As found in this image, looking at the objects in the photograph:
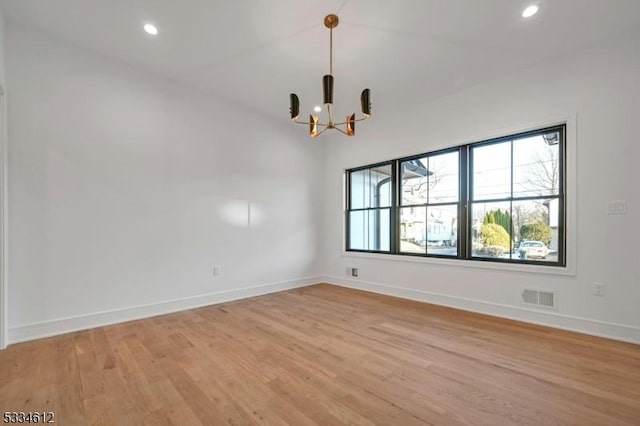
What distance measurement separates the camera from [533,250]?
11.4ft

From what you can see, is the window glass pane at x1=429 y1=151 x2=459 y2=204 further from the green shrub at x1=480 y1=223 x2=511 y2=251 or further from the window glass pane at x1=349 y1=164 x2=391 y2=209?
the window glass pane at x1=349 y1=164 x2=391 y2=209

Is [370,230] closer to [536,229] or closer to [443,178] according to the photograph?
[443,178]

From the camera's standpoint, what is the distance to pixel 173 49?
321 centimetres

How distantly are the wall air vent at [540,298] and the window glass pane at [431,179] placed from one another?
144cm

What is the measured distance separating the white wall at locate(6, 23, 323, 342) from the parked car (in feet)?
11.7

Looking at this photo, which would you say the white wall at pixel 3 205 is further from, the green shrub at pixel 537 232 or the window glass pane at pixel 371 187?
the green shrub at pixel 537 232

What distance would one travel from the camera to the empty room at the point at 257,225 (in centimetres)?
205

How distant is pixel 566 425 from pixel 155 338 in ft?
10.9

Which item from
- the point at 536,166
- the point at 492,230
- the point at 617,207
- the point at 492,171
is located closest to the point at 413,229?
the point at 492,230

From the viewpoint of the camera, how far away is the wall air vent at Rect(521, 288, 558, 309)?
3244 mm

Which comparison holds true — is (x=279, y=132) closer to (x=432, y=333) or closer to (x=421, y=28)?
(x=421, y=28)

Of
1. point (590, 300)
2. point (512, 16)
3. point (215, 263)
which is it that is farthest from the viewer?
point (215, 263)

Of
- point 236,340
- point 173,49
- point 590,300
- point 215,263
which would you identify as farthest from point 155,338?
point 590,300

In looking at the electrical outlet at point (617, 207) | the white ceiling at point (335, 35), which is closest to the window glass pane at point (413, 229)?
the white ceiling at point (335, 35)
